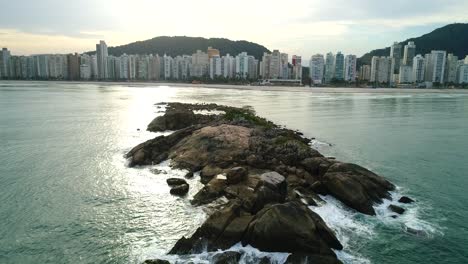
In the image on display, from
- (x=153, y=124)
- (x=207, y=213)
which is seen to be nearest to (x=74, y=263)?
(x=207, y=213)

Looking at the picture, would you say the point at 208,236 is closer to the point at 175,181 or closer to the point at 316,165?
the point at 175,181

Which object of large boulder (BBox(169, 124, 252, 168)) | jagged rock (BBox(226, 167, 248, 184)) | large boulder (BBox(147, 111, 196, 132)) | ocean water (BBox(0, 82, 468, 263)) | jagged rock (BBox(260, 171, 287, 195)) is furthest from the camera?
large boulder (BBox(147, 111, 196, 132))

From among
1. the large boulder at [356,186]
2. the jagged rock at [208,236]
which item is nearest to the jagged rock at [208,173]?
the large boulder at [356,186]

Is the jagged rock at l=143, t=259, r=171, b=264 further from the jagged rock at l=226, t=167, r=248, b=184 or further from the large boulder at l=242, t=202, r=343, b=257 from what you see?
the jagged rock at l=226, t=167, r=248, b=184

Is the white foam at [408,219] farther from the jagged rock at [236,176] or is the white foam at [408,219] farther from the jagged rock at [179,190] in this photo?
the jagged rock at [179,190]

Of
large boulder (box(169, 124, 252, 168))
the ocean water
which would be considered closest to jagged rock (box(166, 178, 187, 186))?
the ocean water

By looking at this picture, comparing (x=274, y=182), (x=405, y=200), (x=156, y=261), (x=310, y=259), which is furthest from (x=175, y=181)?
(x=405, y=200)
